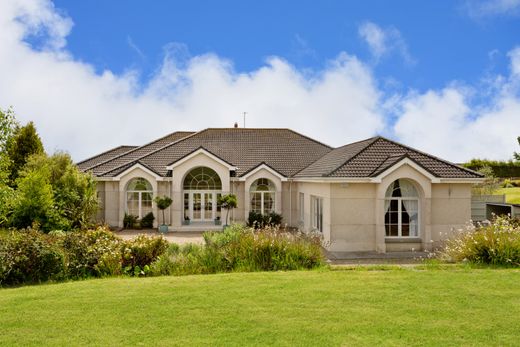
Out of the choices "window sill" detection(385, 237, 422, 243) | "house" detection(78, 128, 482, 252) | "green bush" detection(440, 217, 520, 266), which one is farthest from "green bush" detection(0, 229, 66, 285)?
"window sill" detection(385, 237, 422, 243)

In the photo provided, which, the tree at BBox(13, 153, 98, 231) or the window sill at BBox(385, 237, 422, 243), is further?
the tree at BBox(13, 153, 98, 231)

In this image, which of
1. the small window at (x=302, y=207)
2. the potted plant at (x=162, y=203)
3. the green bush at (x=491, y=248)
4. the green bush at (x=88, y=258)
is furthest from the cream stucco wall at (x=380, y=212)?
the potted plant at (x=162, y=203)

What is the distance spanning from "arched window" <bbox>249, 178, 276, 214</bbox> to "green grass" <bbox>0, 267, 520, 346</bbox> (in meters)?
19.1

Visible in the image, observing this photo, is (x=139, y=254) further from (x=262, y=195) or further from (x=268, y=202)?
(x=268, y=202)

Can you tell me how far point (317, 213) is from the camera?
2392 cm

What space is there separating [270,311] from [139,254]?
671cm

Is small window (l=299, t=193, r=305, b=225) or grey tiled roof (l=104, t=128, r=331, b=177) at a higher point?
grey tiled roof (l=104, t=128, r=331, b=177)

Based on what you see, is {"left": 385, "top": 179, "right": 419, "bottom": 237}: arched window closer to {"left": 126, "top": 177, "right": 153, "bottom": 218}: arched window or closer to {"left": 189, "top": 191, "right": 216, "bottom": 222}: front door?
{"left": 189, "top": 191, "right": 216, "bottom": 222}: front door

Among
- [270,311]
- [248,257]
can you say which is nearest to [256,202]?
[248,257]

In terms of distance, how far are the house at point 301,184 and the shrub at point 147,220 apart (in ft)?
1.88

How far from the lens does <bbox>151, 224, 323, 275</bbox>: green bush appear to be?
44.4 feet

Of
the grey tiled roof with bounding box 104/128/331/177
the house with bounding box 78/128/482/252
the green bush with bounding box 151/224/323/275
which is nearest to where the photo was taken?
the green bush with bounding box 151/224/323/275

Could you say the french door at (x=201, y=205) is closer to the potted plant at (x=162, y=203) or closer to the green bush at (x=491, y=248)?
the potted plant at (x=162, y=203)

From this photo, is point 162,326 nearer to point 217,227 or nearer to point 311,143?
point 217,227
